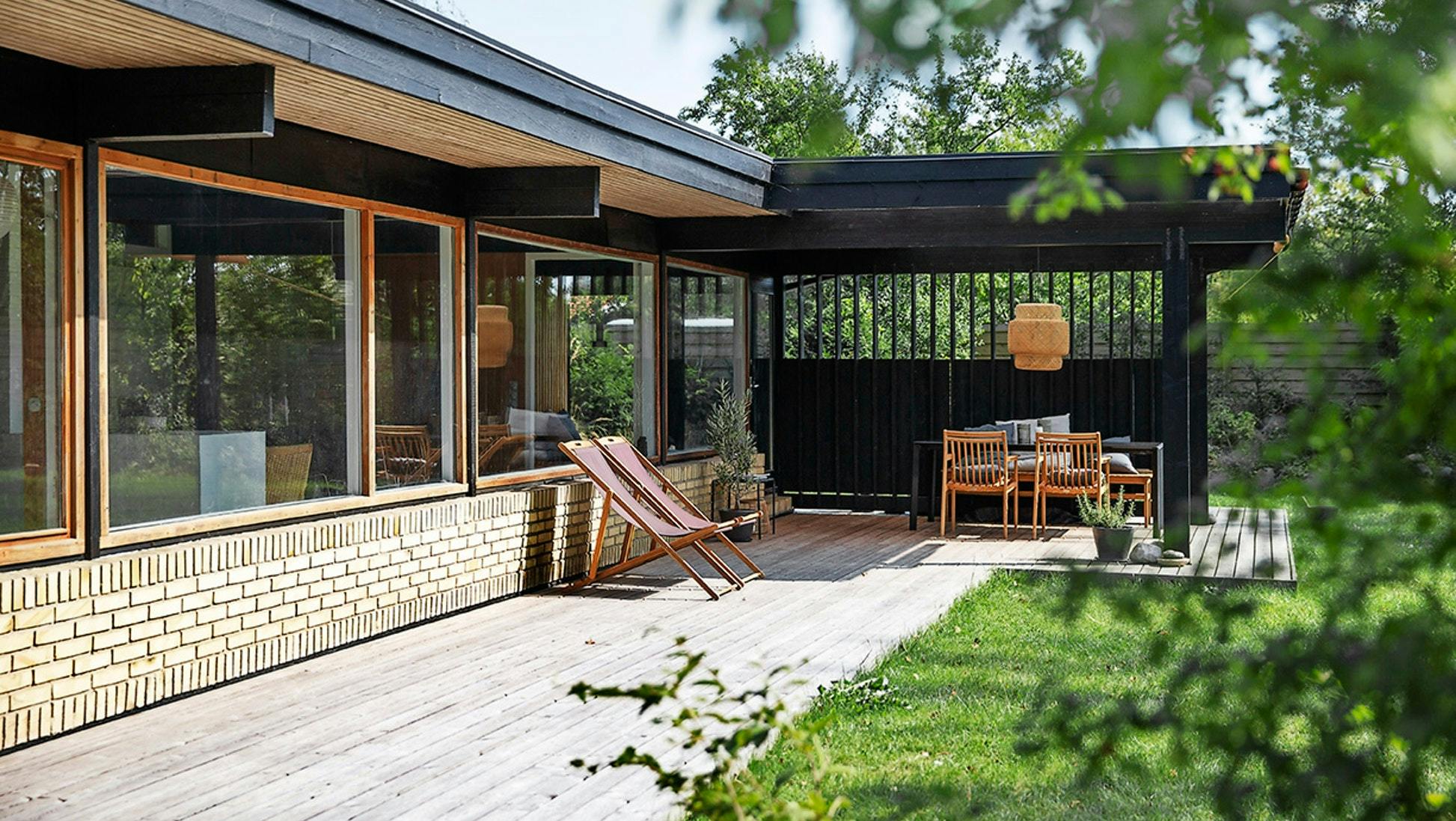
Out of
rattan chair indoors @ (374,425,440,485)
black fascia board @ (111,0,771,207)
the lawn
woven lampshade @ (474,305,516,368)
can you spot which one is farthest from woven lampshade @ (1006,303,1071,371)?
rattan chair indoors @ (374,425,440,485)

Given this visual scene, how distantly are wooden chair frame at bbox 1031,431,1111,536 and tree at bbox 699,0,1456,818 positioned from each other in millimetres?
9757

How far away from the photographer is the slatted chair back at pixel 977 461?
1156 cm

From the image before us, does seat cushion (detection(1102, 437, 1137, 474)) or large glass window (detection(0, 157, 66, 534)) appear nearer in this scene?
large glass window (detection(0, 157, 66, 534))

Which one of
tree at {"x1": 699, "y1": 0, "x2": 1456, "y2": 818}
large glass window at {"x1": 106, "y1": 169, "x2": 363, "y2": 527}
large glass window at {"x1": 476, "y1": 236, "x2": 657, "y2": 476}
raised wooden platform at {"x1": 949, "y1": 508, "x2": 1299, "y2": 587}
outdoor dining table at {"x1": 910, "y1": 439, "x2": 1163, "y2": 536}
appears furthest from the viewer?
outdoor dining table at {"x1": 910, "y1": 439, "x2": 1163, "y2": 536}

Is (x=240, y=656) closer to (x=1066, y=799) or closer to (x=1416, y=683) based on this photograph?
(x=1066, y=799)

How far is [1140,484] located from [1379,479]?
1150 centimetres

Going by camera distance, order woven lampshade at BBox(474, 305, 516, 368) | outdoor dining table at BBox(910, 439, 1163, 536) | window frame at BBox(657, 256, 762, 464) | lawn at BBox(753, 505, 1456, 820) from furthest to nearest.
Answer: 1. outdoor dining table at BBox(910, 439, 1163, 536)
2. window frame at BBox(657, 256, 762, 464)
3. woven lampshade at BBox(474, 305, 516, 368)
4. lawn at BBox(753, 505, 1456, 820)

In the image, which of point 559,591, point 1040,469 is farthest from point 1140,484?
point 559,591

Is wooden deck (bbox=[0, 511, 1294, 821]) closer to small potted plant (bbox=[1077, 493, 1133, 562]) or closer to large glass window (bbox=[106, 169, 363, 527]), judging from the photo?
large glass window (bbox=[106, 169, 363, 527])

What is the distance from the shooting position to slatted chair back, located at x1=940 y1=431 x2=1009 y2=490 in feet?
37.9

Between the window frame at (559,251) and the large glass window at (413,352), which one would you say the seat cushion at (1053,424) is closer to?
the window frame at (559,251)

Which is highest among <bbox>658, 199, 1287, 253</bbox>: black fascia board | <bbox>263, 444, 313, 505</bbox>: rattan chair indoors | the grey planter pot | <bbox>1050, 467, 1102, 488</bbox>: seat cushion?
<bbox>658, 199, 1287, 253</bbox>: black fascia board

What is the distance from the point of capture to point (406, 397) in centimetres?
743

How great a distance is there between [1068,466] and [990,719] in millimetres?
6193
